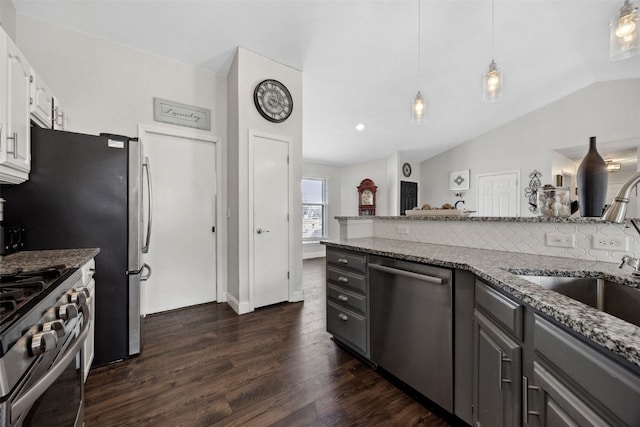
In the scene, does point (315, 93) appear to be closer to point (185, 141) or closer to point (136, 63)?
point (185, 141)

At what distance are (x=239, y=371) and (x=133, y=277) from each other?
1.04m

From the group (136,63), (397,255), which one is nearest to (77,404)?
(397,255)

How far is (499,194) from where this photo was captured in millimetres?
5734

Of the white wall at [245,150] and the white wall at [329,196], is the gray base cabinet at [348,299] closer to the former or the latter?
the white wall at [245,150]

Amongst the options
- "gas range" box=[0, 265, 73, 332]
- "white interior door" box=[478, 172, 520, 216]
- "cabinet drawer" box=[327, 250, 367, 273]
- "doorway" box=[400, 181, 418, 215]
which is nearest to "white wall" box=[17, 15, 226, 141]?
"gas range" box=[0, 265, 73, 332]

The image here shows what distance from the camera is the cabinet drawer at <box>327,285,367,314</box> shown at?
186cm

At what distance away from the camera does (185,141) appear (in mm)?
3043

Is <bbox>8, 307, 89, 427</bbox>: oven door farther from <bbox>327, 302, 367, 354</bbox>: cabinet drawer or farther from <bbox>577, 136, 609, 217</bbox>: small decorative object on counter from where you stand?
<bbox>577, 136, 609, 217</bbox>: small decorative object on counter

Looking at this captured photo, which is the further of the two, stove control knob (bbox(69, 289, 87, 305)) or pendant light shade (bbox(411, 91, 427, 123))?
pendant light shade (bbox(411, 91, 427, 123))

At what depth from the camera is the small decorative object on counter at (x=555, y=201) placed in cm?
152

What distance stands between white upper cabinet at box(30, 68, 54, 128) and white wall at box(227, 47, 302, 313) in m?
1.47

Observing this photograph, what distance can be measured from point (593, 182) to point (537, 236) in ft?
1.21

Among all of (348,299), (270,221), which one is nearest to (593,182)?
(348,299)

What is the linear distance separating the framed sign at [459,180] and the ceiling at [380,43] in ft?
5.82
